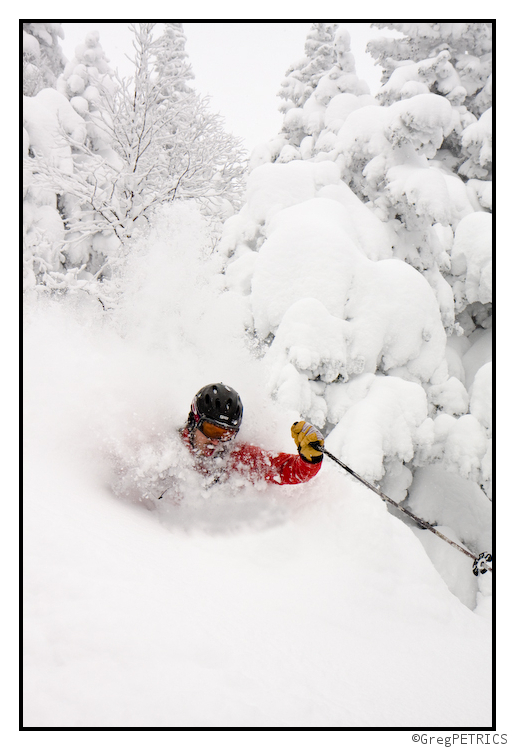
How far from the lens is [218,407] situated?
11.1 feet

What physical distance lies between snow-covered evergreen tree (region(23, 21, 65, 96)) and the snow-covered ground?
1401 cm

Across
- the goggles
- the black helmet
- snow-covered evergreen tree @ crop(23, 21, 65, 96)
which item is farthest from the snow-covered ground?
snow-covered evergreen tree @ crop(23, 21, 65, 96)

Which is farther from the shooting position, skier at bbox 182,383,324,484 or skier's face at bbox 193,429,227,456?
skier's face at bbox 193,429,227,456

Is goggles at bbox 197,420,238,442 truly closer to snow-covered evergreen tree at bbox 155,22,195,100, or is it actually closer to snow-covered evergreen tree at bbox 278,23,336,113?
snow-covered evergreen tree at bbox 155,22,195,100

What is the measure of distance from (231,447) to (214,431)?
0.48m

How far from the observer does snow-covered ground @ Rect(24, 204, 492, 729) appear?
4.90ft

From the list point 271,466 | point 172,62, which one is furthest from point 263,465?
point 172,62

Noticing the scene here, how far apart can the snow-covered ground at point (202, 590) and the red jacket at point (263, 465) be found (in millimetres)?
161

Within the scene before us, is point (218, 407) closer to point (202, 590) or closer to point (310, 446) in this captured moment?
point (310, 446)

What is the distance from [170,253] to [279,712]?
6.99 metres

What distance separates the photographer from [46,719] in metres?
1.36

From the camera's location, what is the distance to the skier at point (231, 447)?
3.38 m
